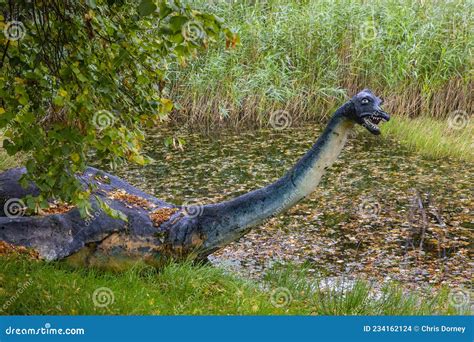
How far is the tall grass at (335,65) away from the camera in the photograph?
33.3 feet

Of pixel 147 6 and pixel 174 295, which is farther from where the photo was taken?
pixel 174 295

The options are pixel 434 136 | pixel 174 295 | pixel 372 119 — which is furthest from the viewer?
pixel 434 136

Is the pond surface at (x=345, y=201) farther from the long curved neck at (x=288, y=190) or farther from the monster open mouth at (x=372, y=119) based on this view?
the monster open mouth at (x=372, y=119)

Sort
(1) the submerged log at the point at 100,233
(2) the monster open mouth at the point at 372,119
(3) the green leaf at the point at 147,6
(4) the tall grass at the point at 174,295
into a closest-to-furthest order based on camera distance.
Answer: (3) the green leaf at the point at 147,6 → (4) the tall grass at the point at 174,295 → (1) the submerged log at the point at 100,233 → (2) the monster open mouth at the point at 372,119

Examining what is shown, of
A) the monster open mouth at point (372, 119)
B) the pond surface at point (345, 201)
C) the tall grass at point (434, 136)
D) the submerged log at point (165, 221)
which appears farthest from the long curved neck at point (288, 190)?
the tall grass at point (434, 136)

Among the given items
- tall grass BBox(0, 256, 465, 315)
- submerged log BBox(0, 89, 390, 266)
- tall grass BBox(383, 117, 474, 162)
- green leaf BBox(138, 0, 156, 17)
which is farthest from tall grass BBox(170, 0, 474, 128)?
→ green leaf BBox(138, 0, 156, 17)

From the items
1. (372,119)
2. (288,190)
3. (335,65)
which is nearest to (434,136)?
(335,65)

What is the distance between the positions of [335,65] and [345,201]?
3.82 metres

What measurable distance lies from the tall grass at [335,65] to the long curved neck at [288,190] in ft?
16.4

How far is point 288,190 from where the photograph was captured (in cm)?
511

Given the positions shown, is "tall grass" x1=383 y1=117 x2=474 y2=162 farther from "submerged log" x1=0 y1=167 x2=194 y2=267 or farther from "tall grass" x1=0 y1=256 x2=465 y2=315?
"submerged log" x1=0 y1=167 x2=194 y2=267

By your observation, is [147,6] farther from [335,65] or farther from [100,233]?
[335,65]

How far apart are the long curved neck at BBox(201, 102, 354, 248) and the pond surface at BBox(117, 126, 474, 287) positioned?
1.55 ft

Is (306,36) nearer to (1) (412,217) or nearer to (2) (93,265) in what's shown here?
(1) (412,217)
